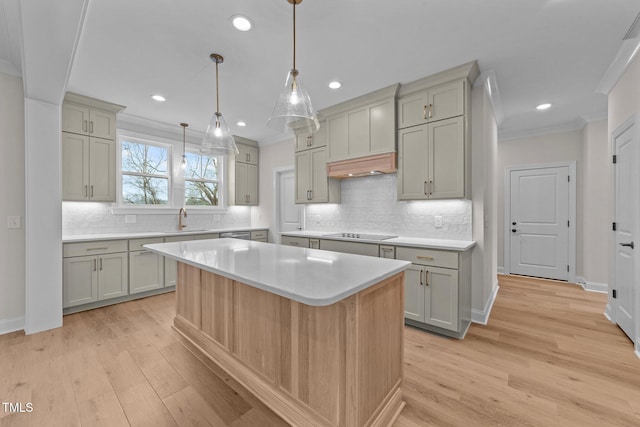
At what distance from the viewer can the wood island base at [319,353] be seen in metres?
1.34

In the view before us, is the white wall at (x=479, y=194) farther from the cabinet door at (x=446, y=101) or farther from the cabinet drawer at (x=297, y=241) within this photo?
the cabinet drawer at (x=297, y=241)

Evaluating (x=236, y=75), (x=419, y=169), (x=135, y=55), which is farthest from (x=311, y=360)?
(x=135, y=55)

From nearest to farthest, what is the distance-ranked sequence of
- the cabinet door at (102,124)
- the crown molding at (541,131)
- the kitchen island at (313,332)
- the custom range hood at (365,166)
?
1. the kitchen island at (313,332)
2. the custom range hood at (365,166)
3. the cabinet door at (102,124)
4. the crown molding at (541,131)

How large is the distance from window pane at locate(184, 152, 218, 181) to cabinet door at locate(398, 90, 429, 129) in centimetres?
370

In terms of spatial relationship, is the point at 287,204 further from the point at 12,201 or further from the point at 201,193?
the point at 12,201

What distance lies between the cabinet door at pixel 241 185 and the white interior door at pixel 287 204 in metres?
0.69

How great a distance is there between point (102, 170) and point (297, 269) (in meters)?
3.63

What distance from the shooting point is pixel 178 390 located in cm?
186

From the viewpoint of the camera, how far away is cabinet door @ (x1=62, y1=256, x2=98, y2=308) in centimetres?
317

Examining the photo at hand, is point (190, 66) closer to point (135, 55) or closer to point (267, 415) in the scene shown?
point (135, 55)

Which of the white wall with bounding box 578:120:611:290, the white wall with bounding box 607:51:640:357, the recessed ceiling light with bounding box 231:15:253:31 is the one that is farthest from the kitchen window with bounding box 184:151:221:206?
the white wall with bounding box 578:120:611:290

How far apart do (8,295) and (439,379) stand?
13.6 feet

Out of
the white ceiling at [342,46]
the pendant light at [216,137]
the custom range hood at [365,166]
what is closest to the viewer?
the white ceiling at [342,46]

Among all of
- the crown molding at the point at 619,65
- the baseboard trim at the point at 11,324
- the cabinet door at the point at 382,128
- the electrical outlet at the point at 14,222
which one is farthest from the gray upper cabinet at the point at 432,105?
the baseboard trim at the point at 11,324
